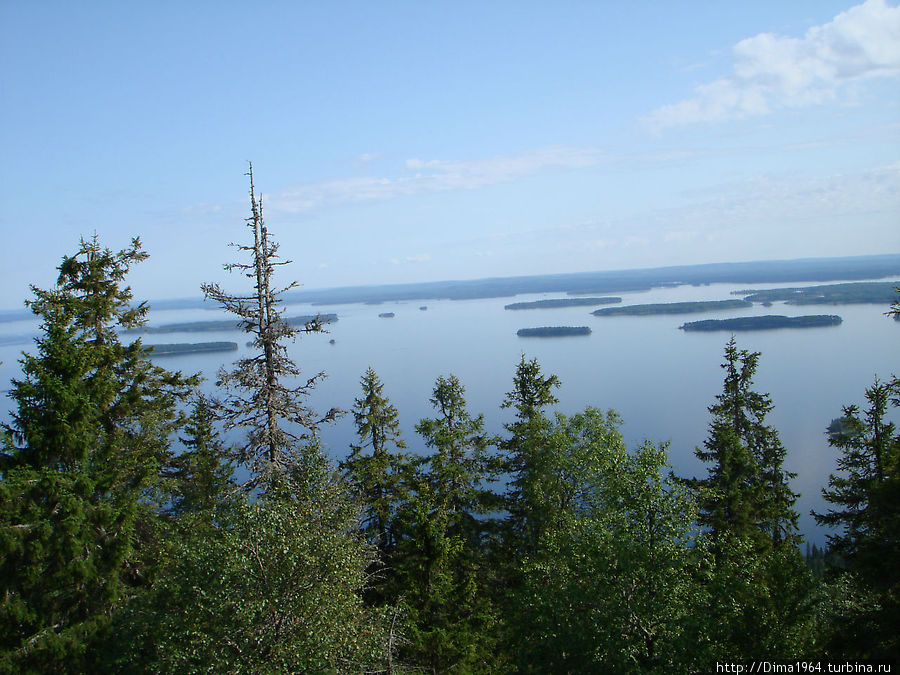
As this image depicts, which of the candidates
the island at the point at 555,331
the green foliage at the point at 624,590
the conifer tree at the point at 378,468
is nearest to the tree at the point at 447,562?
the conifer tree at the point at 378,468

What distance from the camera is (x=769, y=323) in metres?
115

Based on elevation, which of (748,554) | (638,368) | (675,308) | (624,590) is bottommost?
(638,368)

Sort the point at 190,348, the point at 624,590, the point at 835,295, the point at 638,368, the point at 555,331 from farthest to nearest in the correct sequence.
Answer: the point at 835,295 → the point at 555,331 → the point at 190,348 → the point at 638,368 → the point at 624,590

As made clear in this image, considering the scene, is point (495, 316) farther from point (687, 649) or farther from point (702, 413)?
point (687, 649)

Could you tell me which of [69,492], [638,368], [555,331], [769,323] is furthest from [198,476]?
[769,323]

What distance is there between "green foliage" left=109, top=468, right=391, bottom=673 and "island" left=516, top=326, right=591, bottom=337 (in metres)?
120

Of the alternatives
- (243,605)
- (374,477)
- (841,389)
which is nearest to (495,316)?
(841,389)

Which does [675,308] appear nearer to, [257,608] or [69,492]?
[69,492]

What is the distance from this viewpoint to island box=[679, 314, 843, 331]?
375 feet

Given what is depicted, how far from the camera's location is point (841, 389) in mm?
69375

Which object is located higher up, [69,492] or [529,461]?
[69,492]

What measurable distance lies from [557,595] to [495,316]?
166 meters

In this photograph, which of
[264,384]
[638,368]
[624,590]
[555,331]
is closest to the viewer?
[624,590]

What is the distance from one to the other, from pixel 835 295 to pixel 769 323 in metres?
53.0
